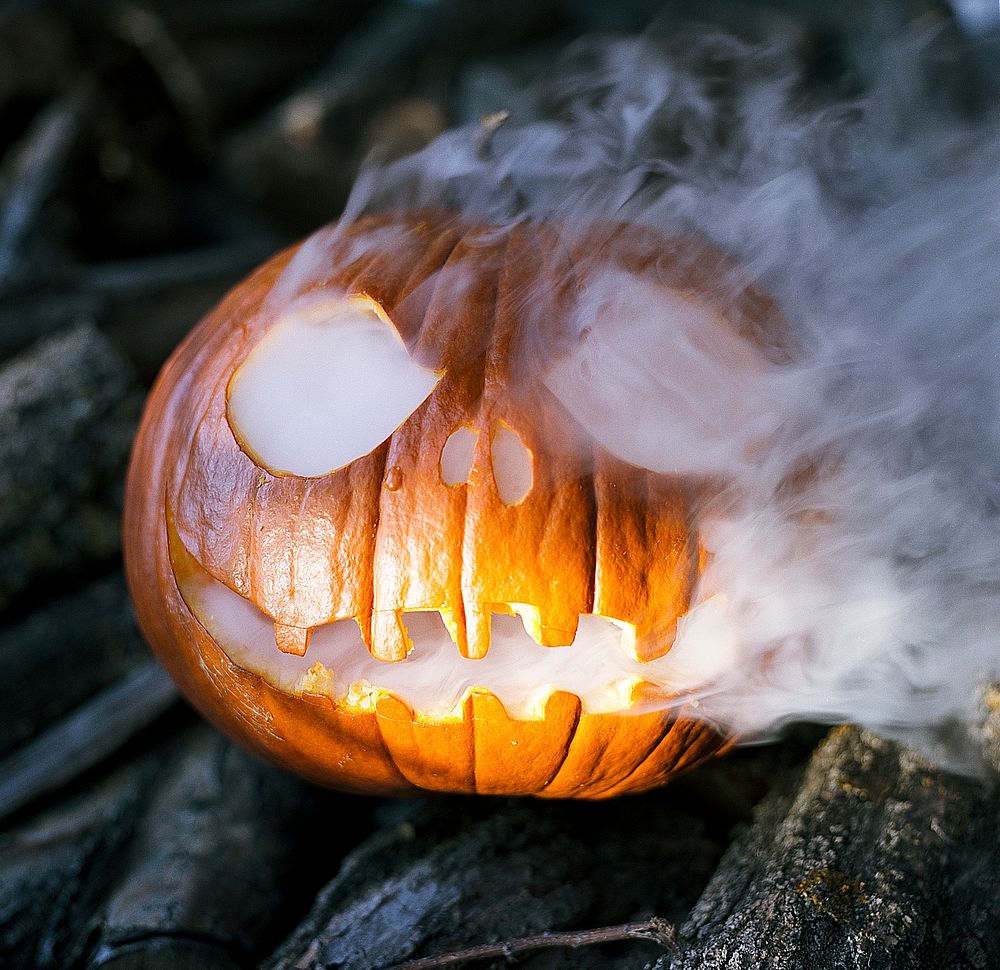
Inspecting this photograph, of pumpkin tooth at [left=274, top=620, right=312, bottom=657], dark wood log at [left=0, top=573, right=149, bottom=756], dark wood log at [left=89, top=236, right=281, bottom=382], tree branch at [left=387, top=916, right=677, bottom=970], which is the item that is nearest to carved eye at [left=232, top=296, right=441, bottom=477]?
pumpkin tooth at [left=274, top=620, right=312, bottom=657]

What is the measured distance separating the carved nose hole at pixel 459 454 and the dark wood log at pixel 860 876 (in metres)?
0.54

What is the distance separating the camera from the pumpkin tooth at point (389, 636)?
96 cm

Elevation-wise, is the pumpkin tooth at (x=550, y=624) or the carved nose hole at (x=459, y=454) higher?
the carved nose hole at (x=459, y=454)


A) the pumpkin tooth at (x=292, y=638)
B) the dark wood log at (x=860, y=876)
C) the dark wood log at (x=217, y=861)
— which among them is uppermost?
the pumpkin tooth at (x=292, y=638)

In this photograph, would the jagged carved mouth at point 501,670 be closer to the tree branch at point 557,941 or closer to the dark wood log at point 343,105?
the tree branch at point 557,941

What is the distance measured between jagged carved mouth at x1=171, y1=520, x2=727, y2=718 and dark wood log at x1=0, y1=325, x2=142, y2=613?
2.57ft

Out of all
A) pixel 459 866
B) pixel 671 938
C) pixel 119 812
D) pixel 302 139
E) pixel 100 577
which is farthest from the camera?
pixel 302 139

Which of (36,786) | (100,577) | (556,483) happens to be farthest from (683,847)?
(100,577)

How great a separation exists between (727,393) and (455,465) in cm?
33

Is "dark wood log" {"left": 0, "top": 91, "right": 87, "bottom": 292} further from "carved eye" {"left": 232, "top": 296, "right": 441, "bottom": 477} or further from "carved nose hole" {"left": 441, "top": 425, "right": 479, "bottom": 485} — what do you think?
"carved nose hole" {"left": 441, "top": 425, "right": 479, "bottom": 485}

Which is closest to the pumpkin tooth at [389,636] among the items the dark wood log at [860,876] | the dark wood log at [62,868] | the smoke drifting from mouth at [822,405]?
the smoke drifting from mouth at [822,405]

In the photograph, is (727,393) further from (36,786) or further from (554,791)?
(36,786)

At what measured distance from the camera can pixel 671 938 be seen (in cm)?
93

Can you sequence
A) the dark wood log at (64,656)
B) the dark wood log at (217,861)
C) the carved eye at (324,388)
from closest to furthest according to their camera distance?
the carved eye at (324,388)
the dark wood log at (217,861)
the dark wood log at (64,656)
